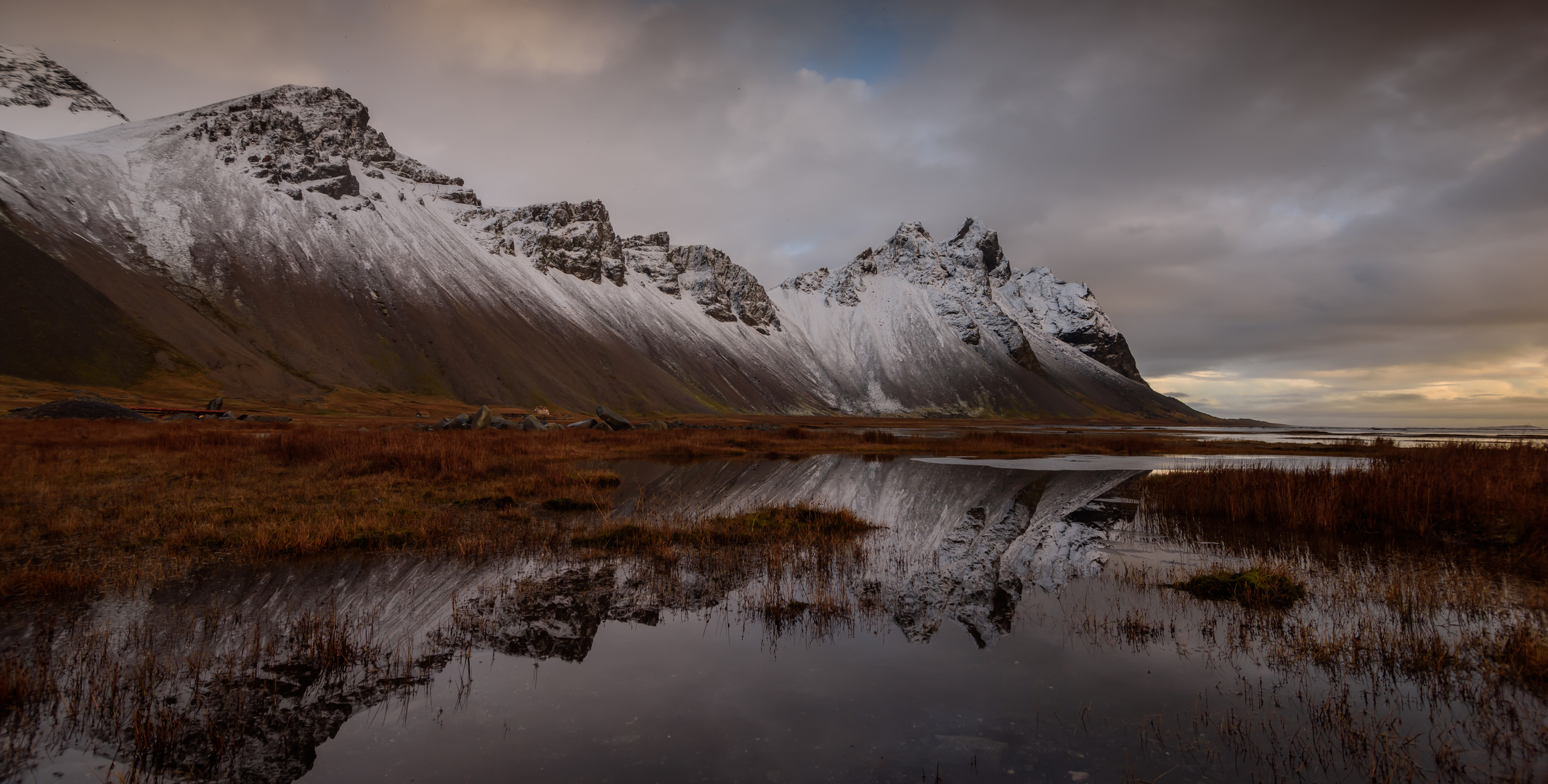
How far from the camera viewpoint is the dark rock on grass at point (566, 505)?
16.3 meters

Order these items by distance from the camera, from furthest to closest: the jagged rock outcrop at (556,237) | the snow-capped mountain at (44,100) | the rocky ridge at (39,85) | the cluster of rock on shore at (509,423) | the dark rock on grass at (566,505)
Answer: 1. the jagged rock outcrop at (556,237)
2. the rocky ridge at (39,85)
3. the snow-capped mountain at (44,100)
4. the cluster of rock on shore at (509,423)
5. the dark rock on grass at (566,505)

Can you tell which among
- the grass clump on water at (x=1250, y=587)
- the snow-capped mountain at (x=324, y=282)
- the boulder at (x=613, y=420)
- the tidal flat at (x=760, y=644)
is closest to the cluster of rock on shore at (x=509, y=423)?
the boulder at (x=613, y=420)

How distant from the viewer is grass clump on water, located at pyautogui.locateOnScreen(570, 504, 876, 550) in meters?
12.7

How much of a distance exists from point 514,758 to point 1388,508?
19407mm

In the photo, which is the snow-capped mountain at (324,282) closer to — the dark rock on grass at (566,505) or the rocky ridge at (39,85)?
the rocky ridge at (39,85)

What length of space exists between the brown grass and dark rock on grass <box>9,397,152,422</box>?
49.3 m

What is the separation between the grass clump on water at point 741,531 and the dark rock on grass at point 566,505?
11.0 feet

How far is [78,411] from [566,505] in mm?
37291

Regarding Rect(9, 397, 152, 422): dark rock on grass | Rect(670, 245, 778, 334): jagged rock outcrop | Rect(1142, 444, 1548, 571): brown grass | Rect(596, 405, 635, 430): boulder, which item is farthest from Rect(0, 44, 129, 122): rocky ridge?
Rect(1142, 444, 1548, 571): brown grass

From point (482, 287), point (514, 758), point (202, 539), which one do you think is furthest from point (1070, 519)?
point (482, 287)

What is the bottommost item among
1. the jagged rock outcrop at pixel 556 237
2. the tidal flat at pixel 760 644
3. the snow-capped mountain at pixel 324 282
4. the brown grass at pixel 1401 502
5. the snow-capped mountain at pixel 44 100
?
the tidal flat at pixel 760 644

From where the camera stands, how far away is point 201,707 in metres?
5.50

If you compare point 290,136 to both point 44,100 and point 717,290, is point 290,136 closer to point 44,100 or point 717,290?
point 44,100

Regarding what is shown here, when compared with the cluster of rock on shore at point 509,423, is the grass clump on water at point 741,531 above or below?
below
